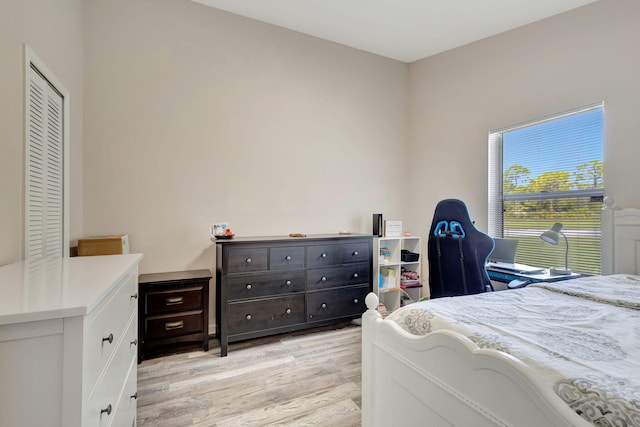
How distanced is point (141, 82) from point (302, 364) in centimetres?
279

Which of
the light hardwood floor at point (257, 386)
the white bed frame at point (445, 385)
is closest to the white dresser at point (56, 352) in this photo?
the light hardwood floor at point (257, 386)

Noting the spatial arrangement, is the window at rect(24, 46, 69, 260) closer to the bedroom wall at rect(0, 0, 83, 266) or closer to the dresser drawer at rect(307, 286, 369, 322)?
the bedroom wall at rect(0, 0, 83, 266)

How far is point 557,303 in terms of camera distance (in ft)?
4.73

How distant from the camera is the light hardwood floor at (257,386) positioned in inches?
69.6

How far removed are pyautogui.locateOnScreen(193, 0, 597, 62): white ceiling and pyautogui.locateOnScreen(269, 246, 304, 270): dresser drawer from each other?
2.31 m

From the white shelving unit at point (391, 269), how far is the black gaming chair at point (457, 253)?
0.94 m

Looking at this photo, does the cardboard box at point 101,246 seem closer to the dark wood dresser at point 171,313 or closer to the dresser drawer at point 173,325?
the dark wood dresser at point 171,313

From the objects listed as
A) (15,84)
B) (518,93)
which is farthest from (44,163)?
(518,93)

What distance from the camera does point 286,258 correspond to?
2.80 meters

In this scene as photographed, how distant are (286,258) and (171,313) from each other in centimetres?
105

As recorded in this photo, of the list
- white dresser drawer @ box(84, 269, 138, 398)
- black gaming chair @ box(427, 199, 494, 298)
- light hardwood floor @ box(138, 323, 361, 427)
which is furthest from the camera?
black gaming chair @ box(427, 199, 494, 298)

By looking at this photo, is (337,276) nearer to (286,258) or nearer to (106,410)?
(286,258)

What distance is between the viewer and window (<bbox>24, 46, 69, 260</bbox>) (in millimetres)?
1599

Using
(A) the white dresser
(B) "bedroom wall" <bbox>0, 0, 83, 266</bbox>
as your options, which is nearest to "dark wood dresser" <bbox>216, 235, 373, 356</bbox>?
(B) "bedroom wall" <bbox>0, 0, 83, 266</bbox>
